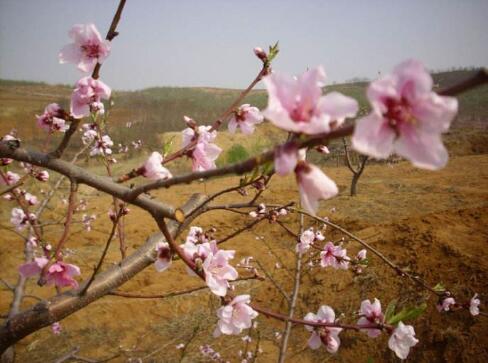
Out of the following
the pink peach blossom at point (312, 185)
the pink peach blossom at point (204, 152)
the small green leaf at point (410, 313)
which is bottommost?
the small green leaf at point (410, 313)

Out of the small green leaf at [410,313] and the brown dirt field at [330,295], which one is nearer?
the small green leaf at [410,313]

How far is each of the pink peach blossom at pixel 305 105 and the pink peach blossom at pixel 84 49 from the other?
0.82 metres

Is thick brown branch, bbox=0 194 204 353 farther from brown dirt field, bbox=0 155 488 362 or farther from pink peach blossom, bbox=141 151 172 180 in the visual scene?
brown dirt field, bbox=0 155 488 362

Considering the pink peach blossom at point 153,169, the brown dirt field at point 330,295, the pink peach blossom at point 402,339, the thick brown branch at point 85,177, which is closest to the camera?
the thick brown branch at point 85,177

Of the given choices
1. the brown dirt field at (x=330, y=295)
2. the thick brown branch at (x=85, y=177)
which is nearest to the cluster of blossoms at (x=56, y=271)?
the thick brown branch at (x=85, y=177)

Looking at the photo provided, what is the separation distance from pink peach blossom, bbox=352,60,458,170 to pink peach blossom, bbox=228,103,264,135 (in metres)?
0.95

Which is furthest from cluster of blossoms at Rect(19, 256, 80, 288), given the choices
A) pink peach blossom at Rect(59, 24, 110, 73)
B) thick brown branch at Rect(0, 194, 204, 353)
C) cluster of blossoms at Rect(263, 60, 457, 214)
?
cluster of blossoms at Rect(263, 60, 457, 214)

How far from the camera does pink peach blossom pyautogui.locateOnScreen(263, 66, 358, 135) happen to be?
1.86 feet

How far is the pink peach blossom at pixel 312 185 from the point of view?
660 mm

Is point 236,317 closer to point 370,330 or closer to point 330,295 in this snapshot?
point 370,330

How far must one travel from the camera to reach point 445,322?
13.5 ft

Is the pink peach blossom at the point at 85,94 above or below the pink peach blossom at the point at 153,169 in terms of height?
above

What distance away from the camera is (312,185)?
67 centimetres

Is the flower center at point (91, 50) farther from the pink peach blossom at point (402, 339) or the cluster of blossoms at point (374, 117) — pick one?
the pink peach blossom at point (402, 339)
